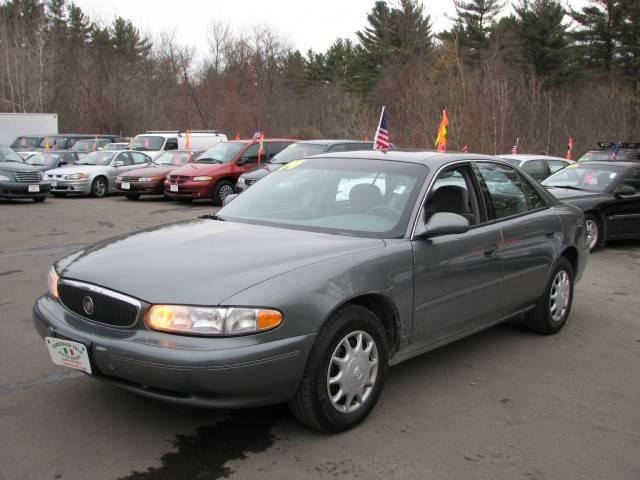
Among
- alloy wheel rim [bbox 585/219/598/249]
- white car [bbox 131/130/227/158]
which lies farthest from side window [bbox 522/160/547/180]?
white car [bbox 131/130/227/158]

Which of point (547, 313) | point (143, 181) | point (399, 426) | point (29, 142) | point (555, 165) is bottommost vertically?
point (399, 426)

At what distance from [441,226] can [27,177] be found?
14068 millimetres

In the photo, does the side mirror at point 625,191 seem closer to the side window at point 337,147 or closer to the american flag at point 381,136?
the american flag at point 381,136

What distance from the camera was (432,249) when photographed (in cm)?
395

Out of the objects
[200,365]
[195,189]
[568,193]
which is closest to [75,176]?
[195,189]

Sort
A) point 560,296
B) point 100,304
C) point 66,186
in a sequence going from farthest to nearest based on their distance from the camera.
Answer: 1. point 66,186
2. point 560,296
3. point 100,304

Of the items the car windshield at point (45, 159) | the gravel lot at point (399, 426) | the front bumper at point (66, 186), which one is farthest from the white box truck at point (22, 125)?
the gravel lot at point (399, 426)

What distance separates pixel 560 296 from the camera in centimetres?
546

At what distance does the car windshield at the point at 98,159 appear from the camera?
19.3 meters

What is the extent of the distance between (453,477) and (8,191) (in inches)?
585

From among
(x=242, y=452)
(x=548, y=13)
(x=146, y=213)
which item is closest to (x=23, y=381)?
(x=242, y=452)

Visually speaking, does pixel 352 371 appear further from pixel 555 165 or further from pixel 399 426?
pixel 555 165

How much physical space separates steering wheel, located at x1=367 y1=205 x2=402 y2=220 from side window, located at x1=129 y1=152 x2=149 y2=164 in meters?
16.8

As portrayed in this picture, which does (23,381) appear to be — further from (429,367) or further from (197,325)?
(429,367)
